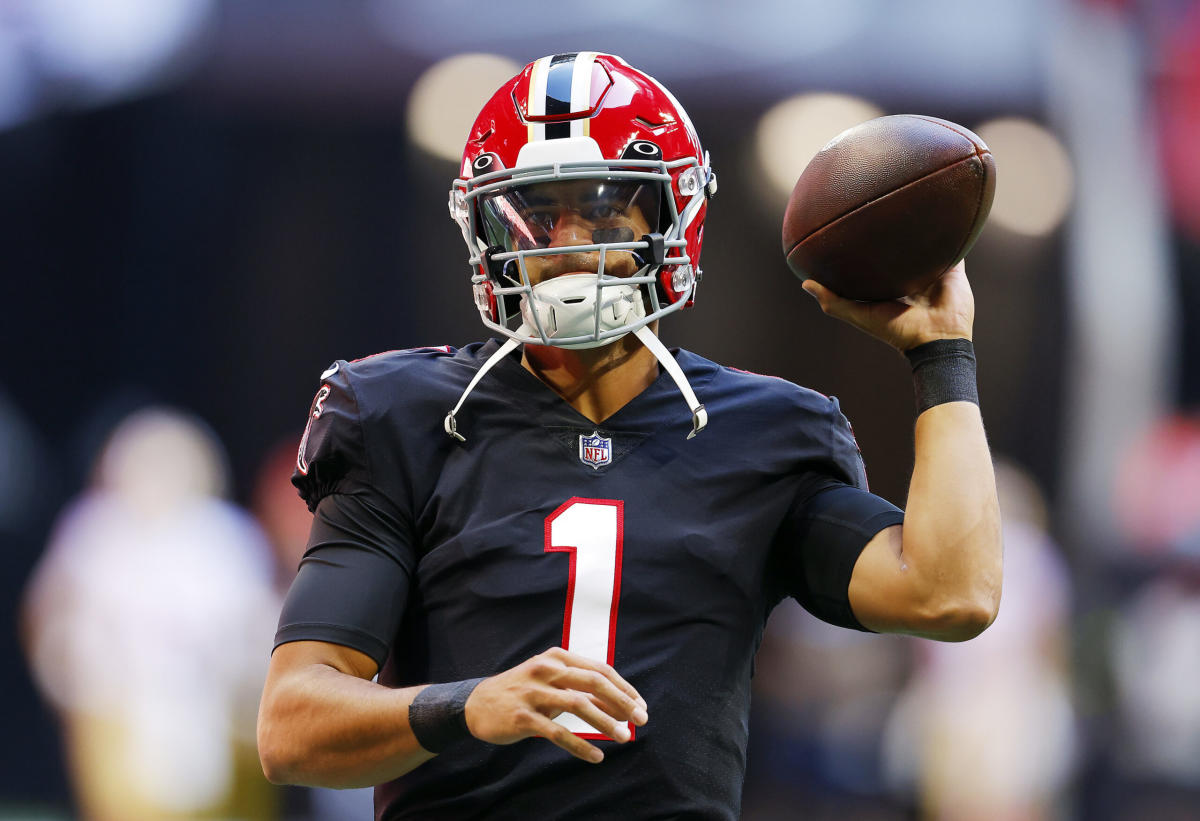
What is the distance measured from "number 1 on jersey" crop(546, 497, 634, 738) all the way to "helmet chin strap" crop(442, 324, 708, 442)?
16 centimetres

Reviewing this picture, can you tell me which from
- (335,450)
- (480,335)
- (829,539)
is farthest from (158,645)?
(829,539)

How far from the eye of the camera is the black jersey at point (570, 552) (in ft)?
4.78

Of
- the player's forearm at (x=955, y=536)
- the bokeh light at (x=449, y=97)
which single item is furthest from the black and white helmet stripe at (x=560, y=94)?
the bokeh light at (x=449, y=97)

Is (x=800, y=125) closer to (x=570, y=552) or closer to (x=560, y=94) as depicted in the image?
(x=560, y=94)

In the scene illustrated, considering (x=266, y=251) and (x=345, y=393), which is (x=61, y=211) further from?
(x=345, y=393)

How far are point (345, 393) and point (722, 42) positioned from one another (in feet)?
10.2

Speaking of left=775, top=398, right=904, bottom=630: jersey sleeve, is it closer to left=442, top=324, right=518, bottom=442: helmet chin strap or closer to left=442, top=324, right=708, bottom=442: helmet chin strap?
left=442, top=324, right=708, bottom=442: helmet chin strap

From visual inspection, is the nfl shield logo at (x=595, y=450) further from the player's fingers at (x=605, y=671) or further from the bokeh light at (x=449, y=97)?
the bokeh light at (x=449, y=97)

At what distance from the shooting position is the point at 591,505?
1.55m

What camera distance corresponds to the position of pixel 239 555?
4.17 metres

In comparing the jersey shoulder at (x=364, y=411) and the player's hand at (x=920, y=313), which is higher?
the player's hand at (x=920, y=313)

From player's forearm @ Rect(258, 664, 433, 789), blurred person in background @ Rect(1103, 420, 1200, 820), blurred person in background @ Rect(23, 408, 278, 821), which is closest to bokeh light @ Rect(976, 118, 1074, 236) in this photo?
blurred person in background @ Rect(1103, 420, 1200, 820)

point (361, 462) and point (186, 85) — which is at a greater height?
point (186, 85)

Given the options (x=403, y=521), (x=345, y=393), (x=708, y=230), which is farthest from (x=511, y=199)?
(x=708, y=230)
